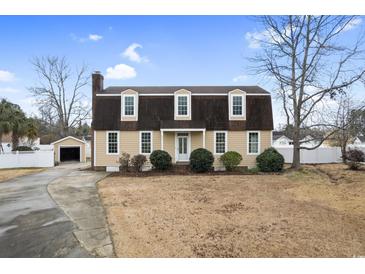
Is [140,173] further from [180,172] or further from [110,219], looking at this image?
[110,219]

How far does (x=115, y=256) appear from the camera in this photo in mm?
4945

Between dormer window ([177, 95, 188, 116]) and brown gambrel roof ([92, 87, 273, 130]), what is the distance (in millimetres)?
486

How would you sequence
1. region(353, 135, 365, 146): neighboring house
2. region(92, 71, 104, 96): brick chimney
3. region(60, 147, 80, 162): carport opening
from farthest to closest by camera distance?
1. region(353, 135, 365, 146): neighboring house
2. region(60, 147, 80, 162): carport opening
3. region(92, 71, 104, 96): brick chimney

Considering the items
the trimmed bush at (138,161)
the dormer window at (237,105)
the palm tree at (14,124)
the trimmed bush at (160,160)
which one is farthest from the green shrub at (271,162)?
the palm tree at (14,124)

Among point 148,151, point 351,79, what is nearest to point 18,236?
point 148,151

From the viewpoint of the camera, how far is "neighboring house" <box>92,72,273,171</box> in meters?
19.1

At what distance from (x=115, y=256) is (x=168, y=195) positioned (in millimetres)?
5455

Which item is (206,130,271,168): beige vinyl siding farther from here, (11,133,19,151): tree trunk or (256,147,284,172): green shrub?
(11,133,19,151): tree trunk

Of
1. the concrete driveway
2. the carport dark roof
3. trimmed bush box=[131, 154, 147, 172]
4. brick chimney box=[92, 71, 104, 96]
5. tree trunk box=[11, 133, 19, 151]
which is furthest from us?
tree trunk box=[11, 133, 19, 151]

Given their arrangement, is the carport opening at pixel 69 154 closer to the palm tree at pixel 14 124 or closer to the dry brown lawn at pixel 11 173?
the palm tree at pixel 14 124

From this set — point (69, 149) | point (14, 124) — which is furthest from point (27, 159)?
point (69, 149)

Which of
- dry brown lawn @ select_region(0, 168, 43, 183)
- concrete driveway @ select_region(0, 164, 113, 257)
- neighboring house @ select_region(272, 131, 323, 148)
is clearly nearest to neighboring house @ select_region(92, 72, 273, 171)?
neighboring house @ select_region(272, 131, 323, 148)

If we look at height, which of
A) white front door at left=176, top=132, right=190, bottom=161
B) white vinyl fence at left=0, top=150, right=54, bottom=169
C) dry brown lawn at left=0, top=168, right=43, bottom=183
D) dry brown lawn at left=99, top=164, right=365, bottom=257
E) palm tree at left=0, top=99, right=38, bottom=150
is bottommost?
dry brown lawn at left=0, top=168, right=43, bottom=183
